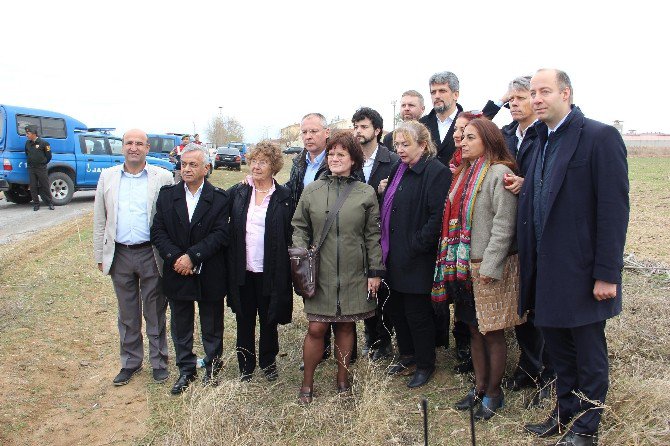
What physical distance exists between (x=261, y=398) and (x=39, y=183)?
11913mm

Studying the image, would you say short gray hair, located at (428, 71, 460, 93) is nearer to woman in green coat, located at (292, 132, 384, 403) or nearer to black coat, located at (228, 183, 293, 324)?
woman in green coat, located at (292, 132, 384, 403)

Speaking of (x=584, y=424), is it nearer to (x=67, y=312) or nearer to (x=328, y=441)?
(x=328, y=441)

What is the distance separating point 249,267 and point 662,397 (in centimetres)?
274

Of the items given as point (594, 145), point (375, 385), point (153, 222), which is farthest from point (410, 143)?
point (153, 222)

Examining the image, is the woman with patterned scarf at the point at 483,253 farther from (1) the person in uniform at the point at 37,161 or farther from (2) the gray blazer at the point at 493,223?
(1) the person in uniform at the point at 37,161

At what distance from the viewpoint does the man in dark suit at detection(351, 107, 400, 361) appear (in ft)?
14.6

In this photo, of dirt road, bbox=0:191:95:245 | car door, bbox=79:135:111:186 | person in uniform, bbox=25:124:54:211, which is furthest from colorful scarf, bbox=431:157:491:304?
car door, bbox=79:135:111:186

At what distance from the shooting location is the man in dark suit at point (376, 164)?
446cm

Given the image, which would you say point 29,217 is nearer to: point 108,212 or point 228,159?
point 108,212

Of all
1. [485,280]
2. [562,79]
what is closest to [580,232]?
[485,280]

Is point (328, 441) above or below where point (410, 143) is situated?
below

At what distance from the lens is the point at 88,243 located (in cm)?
954

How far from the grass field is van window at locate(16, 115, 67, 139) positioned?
9617mm

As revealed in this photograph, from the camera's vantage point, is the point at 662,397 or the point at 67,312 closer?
the point at 662,397
